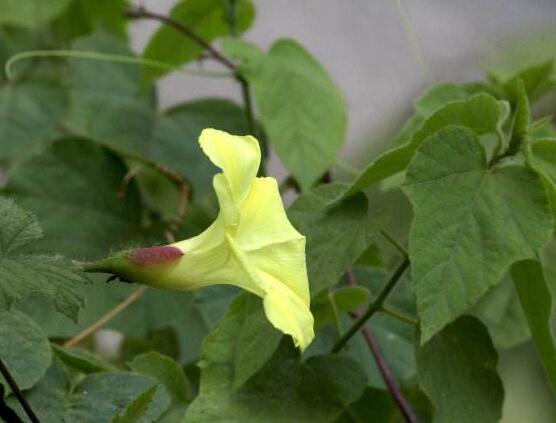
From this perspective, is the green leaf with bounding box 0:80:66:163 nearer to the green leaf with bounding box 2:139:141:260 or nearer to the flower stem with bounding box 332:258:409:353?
the green leaf with bounding box 2:139:141:260

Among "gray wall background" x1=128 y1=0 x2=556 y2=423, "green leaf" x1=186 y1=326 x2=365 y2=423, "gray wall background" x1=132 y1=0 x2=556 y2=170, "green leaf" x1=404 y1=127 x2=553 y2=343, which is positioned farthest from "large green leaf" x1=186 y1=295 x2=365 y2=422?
"gray wall background" x1=132 y1=0 x2=556 y2=170

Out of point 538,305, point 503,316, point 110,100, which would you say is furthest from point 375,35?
point 538,305

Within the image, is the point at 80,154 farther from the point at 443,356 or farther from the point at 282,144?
the point at 443,356

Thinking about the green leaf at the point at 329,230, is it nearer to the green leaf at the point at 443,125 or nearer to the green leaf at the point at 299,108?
the green leaf at the point at 443,125

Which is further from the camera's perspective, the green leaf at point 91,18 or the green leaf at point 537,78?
the green leaf at point 91,18

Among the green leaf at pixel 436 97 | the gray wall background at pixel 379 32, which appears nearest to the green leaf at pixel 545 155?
the green leaf at pixel 436 97

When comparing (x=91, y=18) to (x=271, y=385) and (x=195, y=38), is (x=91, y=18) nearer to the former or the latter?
(x=195, y=38)
